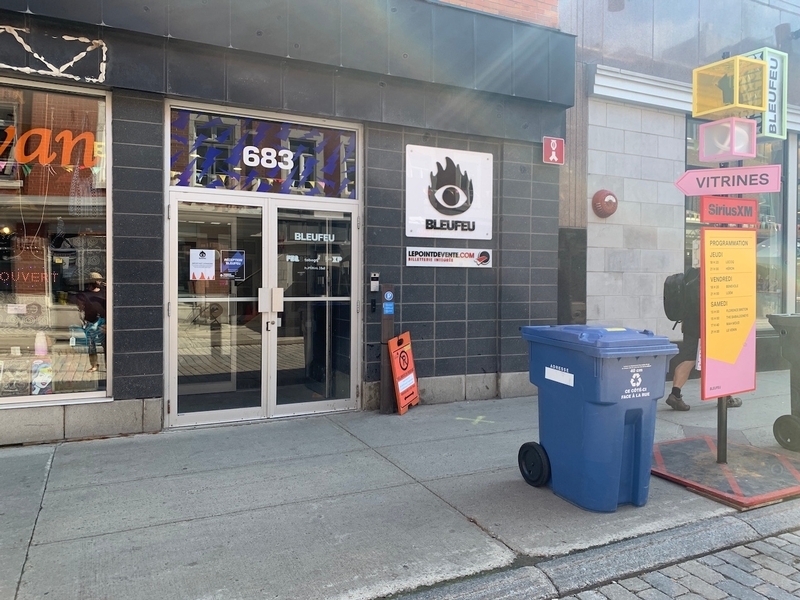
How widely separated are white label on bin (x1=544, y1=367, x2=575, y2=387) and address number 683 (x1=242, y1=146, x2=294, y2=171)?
3829 mm

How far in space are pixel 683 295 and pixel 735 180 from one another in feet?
9.40

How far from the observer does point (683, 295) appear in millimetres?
7684

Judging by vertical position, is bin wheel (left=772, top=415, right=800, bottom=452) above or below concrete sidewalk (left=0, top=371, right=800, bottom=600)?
above

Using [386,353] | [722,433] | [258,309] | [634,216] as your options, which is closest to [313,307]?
[258,309]

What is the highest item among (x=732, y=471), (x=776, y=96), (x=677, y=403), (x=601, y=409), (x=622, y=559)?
(x=776, y=96)

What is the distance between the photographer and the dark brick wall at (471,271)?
23.7 ft

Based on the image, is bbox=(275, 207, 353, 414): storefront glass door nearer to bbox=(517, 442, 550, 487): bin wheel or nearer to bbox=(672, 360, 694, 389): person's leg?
bbox=(517, 442, 550, 487): bin wheel

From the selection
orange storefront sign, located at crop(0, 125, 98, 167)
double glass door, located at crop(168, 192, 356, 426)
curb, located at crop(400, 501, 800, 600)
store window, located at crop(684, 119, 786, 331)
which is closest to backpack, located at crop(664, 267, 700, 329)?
curb, located at crop(400, 501, 800, 600)

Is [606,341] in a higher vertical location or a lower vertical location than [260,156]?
lower

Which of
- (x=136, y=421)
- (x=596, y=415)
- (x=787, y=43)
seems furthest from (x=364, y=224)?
(x=787, y=43)

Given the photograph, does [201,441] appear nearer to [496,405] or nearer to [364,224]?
[364,224]

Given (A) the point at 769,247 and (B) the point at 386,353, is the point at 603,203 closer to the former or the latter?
(B) the point at 386,353

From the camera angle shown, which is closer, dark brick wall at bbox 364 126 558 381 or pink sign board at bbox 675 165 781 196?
pink sign board at bbox 675 165 781 196

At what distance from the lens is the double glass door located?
6387 millimetres
